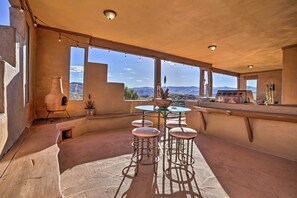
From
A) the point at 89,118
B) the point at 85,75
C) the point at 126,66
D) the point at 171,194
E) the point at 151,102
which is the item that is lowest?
the point at 171,194

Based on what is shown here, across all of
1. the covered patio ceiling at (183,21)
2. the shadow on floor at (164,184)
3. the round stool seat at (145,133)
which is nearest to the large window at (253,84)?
the covered patio ceiling at (183,21)

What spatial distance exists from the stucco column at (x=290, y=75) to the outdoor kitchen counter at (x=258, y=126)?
2140 mm

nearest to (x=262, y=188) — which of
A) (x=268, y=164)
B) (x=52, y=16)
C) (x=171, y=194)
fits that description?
(x=268, y=164)

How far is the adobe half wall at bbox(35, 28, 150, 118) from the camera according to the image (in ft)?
11.8

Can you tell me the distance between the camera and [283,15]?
2.85m

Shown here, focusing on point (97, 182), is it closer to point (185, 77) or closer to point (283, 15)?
point (283, 15)

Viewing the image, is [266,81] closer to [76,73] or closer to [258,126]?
[258,126]

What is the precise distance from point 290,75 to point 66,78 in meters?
6.08

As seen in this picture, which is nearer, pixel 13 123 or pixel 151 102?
pixel 13 123

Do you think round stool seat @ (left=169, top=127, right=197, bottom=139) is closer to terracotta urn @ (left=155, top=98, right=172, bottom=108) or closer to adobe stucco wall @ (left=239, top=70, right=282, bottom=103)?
terracotta urn @ (left=155, top=98, right=172, bottom=108)

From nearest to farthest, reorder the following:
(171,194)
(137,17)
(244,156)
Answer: (171,194) → (244,156) → (137,17)

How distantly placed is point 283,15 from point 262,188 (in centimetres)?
303

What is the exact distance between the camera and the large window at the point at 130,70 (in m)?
4.51

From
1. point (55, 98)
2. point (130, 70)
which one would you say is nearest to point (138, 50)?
point (130, 70)
